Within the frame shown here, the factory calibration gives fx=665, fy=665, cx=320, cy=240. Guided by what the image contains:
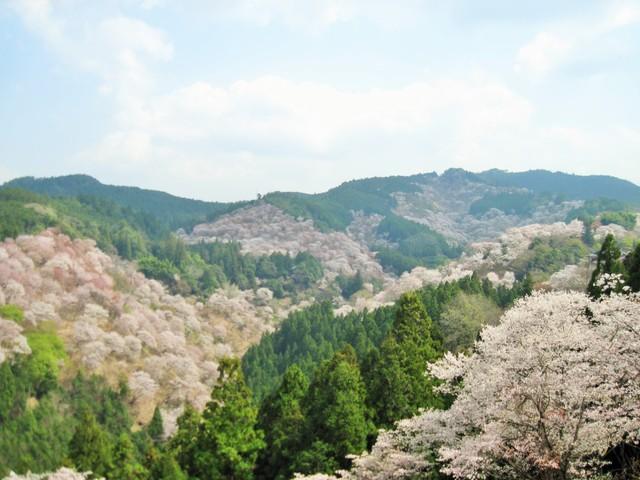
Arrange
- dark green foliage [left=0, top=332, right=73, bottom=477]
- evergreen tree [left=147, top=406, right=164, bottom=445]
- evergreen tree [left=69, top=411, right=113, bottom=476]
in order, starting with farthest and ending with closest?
1. evergreen tree [left=147, top=406, right=164, bottom=445]
2. dark green foliage [left=0, top=332, right=73, bottom=477]
3. evergreen tree [left=69, top=411, right=113, bottom=476]

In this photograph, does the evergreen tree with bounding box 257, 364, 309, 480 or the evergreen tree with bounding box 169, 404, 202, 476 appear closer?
the evergreen tree with bounding box 257, 364, 309, 480

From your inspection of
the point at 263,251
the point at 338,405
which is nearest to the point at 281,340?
the point at 338,405

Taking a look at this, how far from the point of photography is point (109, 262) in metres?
104

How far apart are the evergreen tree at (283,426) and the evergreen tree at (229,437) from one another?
701 mm

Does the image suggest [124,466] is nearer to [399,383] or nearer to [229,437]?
[229,437]

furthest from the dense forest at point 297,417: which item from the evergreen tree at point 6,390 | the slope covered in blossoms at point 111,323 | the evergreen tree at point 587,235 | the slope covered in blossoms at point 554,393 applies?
the evergreen tree at point 587,235

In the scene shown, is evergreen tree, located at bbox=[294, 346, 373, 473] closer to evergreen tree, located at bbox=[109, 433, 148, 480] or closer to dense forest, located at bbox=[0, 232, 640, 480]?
dense forest, located at bbox=[0, 232, 640, 480]

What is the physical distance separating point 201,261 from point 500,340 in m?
126

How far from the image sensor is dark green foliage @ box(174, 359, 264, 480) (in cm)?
3164

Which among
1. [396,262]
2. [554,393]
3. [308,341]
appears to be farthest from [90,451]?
[396,262]

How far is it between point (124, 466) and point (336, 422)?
47.5 feet

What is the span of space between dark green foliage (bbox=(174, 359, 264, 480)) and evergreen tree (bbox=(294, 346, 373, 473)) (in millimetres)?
3049

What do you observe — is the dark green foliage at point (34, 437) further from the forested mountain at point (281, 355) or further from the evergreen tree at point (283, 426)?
the evergreen tree at point (283, 426)

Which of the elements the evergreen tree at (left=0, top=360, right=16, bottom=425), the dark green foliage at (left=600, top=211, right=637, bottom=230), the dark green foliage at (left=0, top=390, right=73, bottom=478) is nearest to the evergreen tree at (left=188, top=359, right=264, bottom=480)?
the dark green foliage at (left=0, top=390, right=73, bottom=478)
